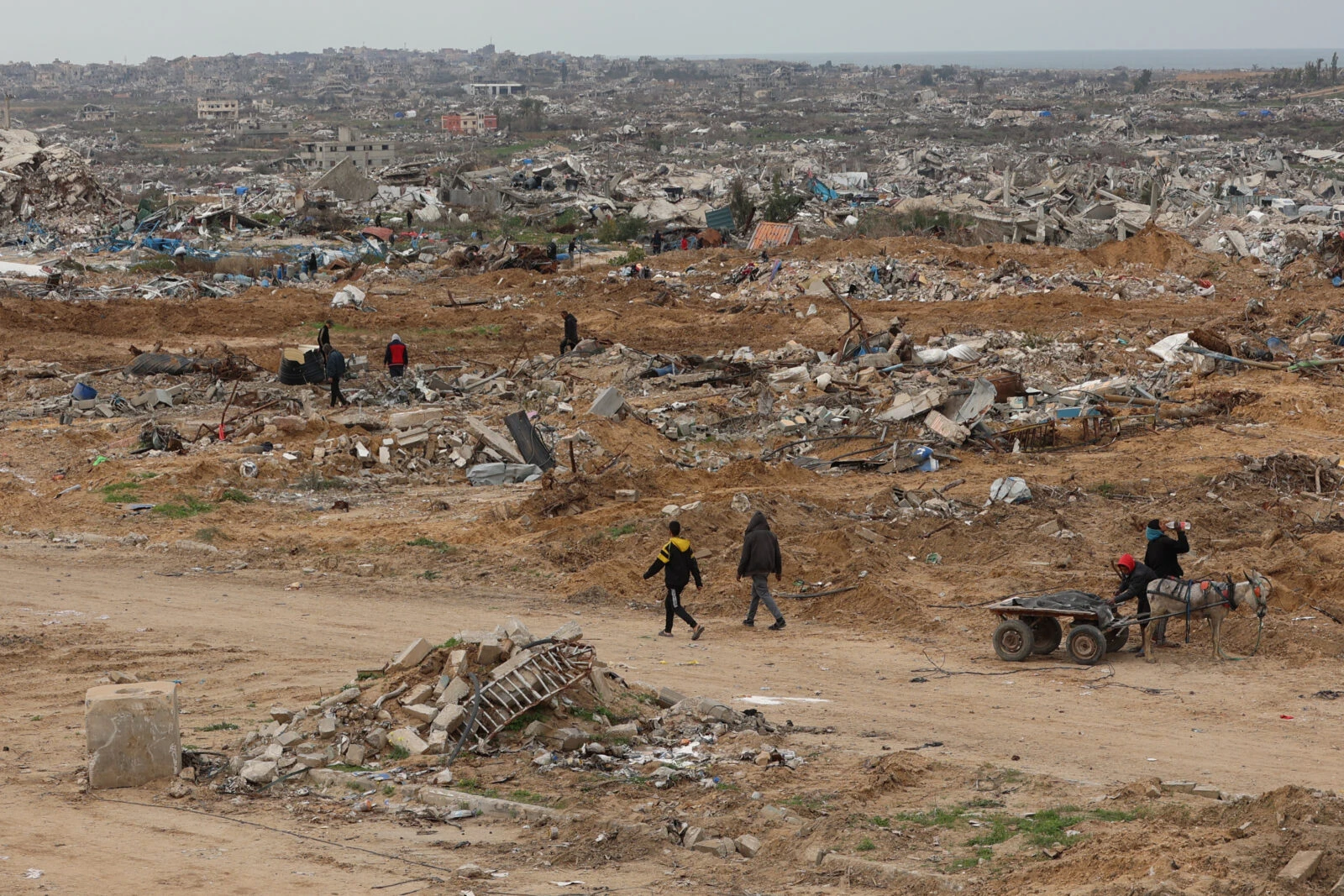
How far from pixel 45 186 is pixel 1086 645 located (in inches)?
1555

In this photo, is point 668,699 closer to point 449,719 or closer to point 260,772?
point 449,719

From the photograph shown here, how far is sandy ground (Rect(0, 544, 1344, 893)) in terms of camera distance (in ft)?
22.5

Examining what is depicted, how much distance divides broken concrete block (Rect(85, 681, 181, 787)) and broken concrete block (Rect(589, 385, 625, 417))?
35.0 feet

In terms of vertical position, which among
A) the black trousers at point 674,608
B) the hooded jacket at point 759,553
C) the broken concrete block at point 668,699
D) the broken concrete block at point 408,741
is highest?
the hooded jacket at point 759,553

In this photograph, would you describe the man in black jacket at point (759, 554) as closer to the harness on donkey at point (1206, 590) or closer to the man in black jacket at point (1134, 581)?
the man in black jacket at point (1134, 581)

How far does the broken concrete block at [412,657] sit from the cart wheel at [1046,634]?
15.6ft

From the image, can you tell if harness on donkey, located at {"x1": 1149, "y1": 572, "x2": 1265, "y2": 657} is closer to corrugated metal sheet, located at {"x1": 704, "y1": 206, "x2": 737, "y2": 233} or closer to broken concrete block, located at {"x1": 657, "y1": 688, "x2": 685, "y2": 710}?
broken concrete block, located at {"x1": 657, "y1": 688, "x2": 685, "y2": 710}

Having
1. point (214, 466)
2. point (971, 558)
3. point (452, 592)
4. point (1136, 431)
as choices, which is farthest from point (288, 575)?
point (1136, 431)

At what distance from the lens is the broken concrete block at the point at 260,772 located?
25.9 feet

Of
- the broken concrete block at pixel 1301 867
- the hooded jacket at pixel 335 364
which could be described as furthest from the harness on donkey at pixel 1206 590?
the hooded jacket at pixel 335 364

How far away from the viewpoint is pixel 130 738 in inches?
311

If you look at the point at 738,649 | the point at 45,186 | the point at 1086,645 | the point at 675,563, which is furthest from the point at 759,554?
the point at 45,186

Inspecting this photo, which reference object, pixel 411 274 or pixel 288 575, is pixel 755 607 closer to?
pixel 288 575

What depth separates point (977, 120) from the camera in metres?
98.7
